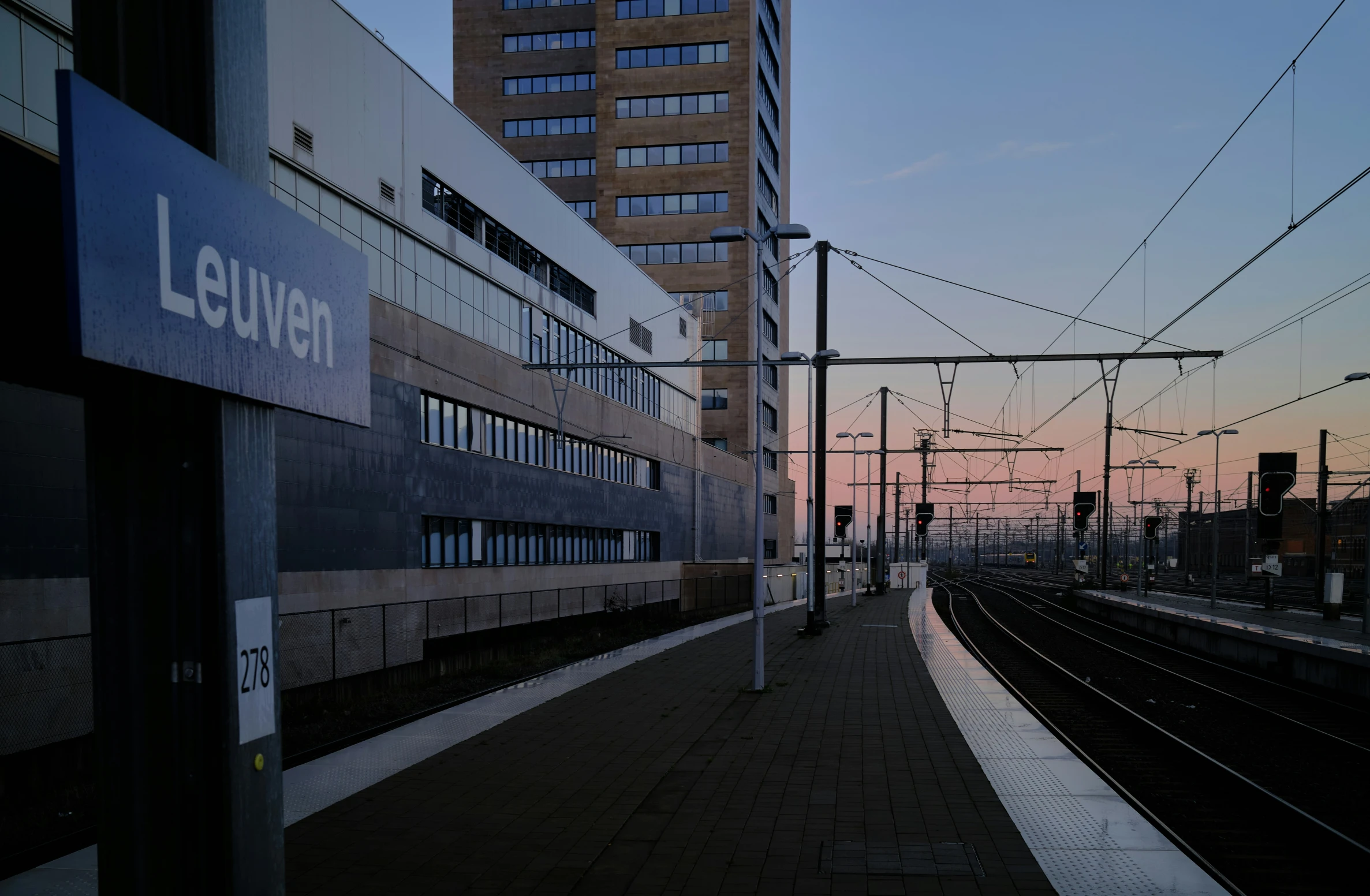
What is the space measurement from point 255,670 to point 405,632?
860 inches

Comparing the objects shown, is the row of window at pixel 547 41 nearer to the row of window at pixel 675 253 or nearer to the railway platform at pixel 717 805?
the row of window at pixel 675 253

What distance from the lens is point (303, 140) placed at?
21172 mm

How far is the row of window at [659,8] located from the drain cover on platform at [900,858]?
217 ft

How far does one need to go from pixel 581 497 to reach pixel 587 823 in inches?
1270

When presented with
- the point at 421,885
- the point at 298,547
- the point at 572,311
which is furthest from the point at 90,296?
the point at 572,311

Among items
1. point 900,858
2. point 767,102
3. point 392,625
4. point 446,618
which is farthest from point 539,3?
point 900,858

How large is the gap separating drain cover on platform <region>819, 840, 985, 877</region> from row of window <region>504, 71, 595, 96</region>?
6960 cm

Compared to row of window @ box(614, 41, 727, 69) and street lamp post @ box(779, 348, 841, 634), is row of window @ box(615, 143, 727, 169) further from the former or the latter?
street lamp post @ box(779, 348, 841, 634)

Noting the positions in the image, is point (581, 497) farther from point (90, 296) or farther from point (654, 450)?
point (90, 296)

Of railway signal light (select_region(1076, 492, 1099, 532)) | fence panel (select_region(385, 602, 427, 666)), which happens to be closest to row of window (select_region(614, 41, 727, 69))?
railway signal light (select_region(1076, 492, 1099, 532))

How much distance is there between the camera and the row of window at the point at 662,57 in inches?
2594

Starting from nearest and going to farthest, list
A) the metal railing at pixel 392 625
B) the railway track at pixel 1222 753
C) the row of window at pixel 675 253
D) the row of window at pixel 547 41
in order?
the railway track at pixel 1222 753 → the metal railing at pixel 392 625 → the row of window at pixel 675 253 → the row of window at pixel 547 41

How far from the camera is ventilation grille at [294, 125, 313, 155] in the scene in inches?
824

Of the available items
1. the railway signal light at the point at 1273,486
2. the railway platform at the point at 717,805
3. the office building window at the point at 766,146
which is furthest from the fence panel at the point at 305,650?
the office building window at the point at 766,146
